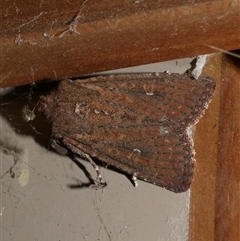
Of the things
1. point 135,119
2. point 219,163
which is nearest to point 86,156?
point 135,119

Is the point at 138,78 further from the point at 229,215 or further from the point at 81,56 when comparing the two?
the point at 229,215

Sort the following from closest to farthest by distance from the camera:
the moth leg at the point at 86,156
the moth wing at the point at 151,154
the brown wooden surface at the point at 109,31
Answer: the brown wooden surface at the point at 109,31, the moth wing at the point at 151,154, the moth leg at the point at 86,156

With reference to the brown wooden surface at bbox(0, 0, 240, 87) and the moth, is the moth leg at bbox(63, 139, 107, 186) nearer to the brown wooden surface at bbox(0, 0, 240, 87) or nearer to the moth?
the moth

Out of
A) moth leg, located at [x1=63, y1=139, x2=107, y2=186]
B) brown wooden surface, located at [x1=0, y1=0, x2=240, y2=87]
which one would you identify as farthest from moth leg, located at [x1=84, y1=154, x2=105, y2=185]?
brown wooden surface, located at [x1=0, y1=0, x2=240, y2=87]

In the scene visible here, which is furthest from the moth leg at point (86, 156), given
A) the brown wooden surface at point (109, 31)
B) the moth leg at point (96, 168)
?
the brown wooden surface at point (109, 31)

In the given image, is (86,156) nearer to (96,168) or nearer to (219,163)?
(96,168)

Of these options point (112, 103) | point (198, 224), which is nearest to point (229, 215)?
point (198, 224)

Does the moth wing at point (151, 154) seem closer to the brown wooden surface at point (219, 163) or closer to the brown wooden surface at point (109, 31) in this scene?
the brown wooden surface at point (219, 163)
